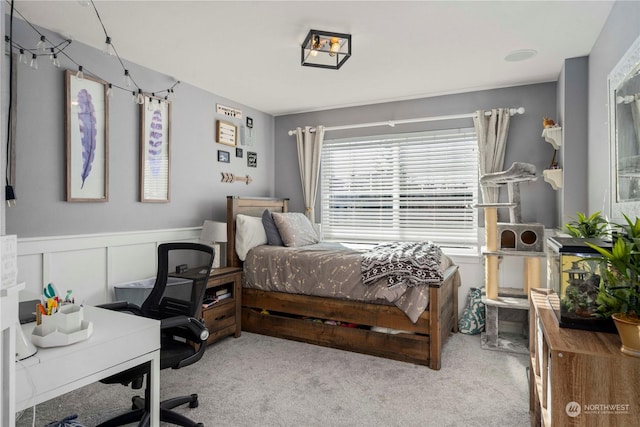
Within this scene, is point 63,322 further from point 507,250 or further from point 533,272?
point 533,272

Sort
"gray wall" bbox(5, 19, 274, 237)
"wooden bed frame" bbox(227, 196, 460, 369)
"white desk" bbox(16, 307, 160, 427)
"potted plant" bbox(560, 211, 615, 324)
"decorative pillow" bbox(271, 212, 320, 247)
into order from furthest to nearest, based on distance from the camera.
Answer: "decorative pillow" bbox(271, 212, 320, 247) → "wooden bed frame" bbox(227, 196, 460, 369) → "gray wall" bbox(5, 19, 274, 237) → "potted plant" bbox(560, 211, 615, 324) → "white desk" bbox(16, 307, 160, 427)

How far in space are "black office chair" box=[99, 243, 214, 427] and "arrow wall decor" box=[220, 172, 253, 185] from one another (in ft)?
6.43

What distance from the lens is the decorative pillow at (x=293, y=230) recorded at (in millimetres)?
3721

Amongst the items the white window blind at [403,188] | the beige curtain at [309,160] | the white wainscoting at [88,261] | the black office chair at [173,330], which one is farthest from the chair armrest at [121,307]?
the white window blind at [403,188]

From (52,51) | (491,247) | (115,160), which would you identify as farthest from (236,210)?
(491,247)

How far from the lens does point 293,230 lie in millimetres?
3783

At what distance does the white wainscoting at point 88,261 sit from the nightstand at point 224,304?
24.1 inches

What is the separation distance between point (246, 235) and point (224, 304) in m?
0.67

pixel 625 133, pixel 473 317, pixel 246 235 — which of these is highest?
pixel 625 133

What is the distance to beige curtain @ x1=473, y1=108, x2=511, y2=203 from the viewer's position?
368cm

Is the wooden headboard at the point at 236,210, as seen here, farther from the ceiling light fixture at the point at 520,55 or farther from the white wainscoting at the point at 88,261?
the ceiling light fixture at the point at 520,55

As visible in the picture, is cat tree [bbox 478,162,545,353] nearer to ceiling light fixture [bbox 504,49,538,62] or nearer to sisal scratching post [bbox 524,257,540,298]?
sisal scratching post [bbox 524,257,540,298]

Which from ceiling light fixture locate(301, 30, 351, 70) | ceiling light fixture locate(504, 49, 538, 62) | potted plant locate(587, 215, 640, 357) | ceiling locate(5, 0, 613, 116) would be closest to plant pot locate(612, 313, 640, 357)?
potted plant locate(587, 215, 640, 357)

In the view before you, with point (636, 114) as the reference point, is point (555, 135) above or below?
above
